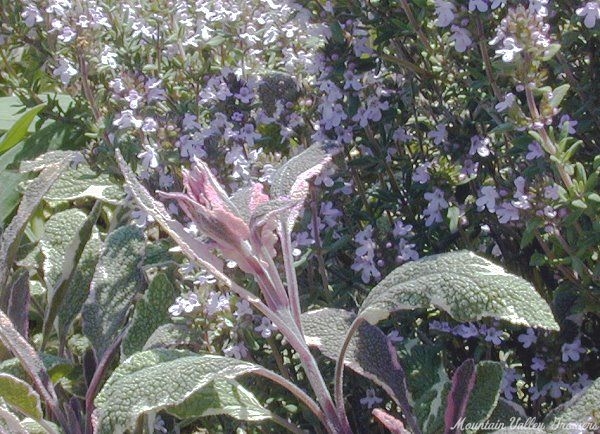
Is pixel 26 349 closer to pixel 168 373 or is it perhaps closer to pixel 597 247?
pixel 168 373

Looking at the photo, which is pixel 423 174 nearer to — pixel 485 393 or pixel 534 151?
pixel 534 151

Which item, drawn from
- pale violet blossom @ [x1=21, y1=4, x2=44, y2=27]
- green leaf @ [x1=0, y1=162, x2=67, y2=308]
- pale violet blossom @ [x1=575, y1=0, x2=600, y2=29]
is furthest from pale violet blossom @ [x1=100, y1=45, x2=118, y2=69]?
pale violet blossom @ [x1=575, y1=0, x2=600, y2=29]

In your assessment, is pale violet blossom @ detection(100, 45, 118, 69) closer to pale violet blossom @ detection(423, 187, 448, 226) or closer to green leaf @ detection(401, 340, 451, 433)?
pale violet blossom @ detection(423, 187, 448, 226)

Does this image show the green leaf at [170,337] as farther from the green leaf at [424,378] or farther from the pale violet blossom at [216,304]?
the green leaf at [424,378]

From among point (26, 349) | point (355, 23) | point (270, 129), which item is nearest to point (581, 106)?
point (355, 23)

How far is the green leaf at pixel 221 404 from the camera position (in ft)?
5.26

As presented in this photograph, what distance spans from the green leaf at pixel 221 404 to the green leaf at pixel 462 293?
11.4 inches

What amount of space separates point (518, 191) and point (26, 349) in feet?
3.04

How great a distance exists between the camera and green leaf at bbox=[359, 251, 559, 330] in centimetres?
136

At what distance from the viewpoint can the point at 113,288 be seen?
1987mm

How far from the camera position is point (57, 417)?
183 cm

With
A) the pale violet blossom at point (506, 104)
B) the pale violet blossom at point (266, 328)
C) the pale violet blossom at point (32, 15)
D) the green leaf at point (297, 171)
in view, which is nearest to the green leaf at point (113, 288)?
the pale violet blossom at point (266, 328)

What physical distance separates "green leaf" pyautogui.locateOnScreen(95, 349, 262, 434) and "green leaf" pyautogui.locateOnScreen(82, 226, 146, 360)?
46 cm

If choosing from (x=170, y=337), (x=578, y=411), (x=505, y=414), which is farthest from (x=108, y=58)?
(x=578, y=411)
